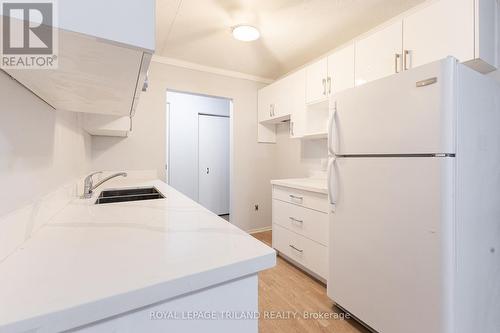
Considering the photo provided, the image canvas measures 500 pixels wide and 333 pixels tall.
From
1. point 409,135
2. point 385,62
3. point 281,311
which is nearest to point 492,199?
Result: point 409,135

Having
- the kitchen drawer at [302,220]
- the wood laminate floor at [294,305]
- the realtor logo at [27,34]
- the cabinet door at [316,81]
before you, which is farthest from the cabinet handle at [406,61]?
the realtor logo at [27,34]

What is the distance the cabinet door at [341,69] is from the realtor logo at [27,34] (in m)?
1.99

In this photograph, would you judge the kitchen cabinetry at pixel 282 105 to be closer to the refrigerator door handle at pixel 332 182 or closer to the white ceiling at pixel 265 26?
the white ceiling at pixel 265 26

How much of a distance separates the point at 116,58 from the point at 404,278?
156 cm

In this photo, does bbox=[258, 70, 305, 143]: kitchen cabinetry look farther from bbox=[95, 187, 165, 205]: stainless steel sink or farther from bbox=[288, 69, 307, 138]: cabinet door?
bbox=[95, 187, 165, 205]: stainless steel sink

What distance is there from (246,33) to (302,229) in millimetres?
1934

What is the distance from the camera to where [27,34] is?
45 centimetres

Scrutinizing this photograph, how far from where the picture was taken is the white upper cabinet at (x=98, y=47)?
0.44 metres

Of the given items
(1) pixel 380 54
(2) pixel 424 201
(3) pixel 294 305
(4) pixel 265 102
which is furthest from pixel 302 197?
(4) pixel 265 102

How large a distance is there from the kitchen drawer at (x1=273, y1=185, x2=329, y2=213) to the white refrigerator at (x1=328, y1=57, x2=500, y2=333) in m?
0.39

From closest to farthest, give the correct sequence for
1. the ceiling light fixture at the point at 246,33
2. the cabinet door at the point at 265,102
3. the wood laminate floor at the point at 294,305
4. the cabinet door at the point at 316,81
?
the wood laminate floor at the point at 294,305 < the ceiling light fixture at the point at 246,33 < the cabinet door at the point at 316,81 < the cabinet door at the point at 265,102

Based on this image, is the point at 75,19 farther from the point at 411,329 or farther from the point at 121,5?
the point at 411,329

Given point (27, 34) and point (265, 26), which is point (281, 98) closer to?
point (265, 26)

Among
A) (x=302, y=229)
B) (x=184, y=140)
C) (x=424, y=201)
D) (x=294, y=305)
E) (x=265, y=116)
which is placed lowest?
(x=294, y=305)
